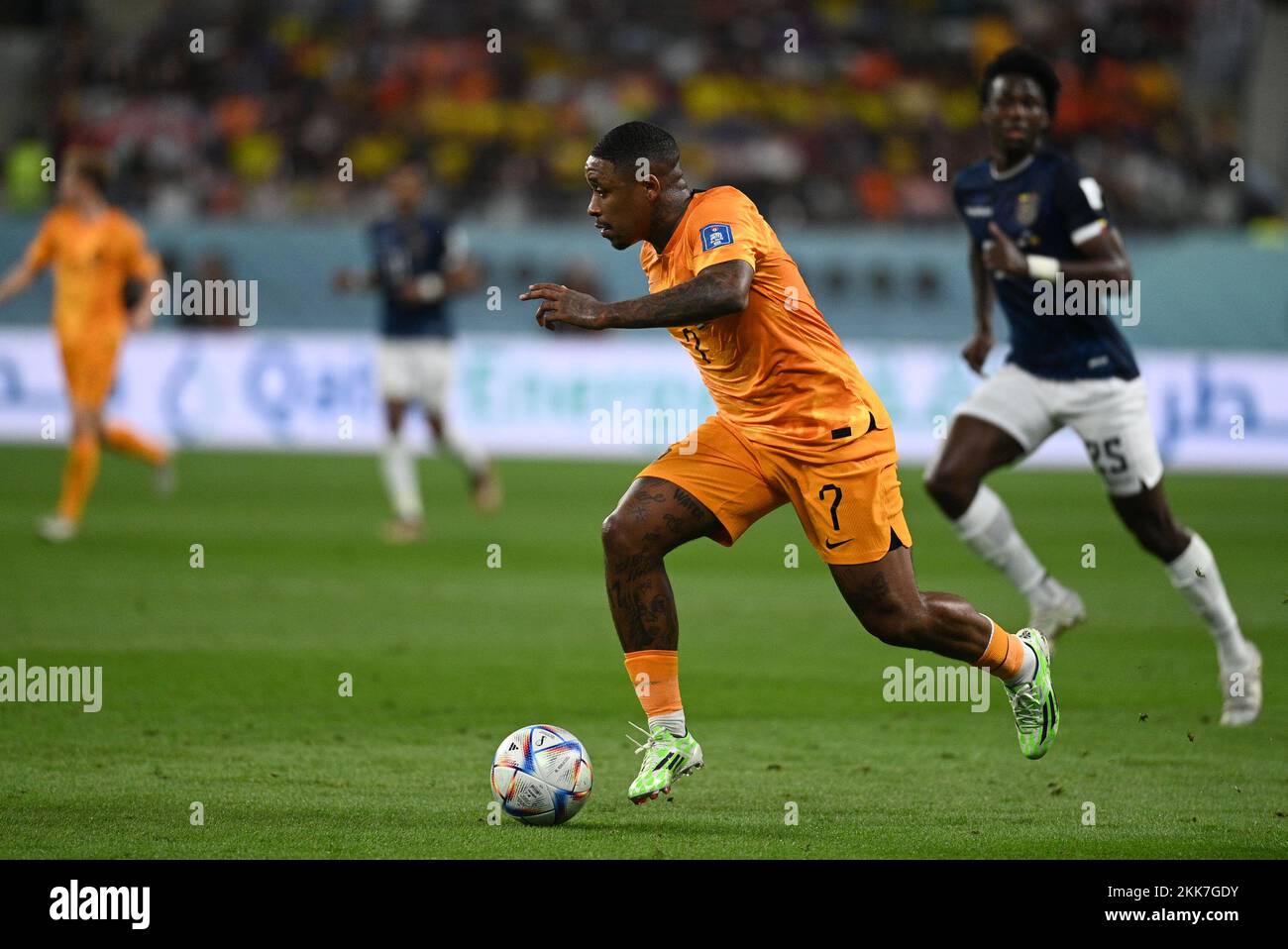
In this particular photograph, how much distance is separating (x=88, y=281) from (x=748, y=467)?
29.1ft

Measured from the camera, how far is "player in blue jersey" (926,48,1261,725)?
7.88m

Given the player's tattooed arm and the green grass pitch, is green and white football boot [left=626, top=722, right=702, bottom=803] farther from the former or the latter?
the player's tattooed arm

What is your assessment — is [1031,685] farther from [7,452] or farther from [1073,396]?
[7,452]

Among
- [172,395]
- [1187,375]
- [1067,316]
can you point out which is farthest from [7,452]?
[1067,316]

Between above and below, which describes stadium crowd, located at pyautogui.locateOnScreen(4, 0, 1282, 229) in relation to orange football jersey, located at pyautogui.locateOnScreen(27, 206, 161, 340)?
above

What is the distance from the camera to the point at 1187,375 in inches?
768

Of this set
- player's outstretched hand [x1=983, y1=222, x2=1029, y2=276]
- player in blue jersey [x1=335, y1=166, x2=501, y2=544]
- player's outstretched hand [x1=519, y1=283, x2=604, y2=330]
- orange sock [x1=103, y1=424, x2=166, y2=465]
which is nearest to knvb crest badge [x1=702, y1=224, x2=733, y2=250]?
player's outstretched hand [x1=519, y1=283, x2=604, y2=330]

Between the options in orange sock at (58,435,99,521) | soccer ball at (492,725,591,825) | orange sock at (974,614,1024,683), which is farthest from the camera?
orange sock at (58,435,99,521)

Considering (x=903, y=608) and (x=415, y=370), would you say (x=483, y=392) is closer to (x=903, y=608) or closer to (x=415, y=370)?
(x=415, y=370)

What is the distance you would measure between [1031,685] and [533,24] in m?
22.5

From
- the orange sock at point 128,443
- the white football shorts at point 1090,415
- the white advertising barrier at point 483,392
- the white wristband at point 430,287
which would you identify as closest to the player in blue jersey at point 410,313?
the white wristband at point 430,287

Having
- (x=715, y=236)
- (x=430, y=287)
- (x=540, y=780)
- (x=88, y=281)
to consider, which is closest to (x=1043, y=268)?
(x=715, y=236)

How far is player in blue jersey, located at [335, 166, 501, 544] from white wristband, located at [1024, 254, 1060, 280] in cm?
738

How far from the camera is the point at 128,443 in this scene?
14.6 m
